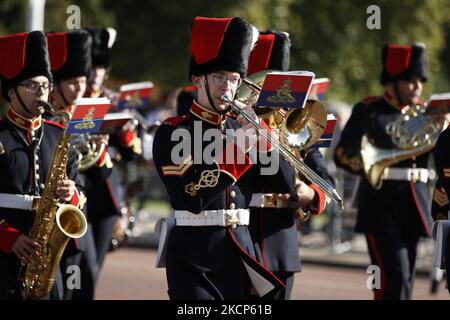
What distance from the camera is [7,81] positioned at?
733 cm

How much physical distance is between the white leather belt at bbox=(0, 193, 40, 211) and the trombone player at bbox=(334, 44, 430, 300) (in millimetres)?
2969

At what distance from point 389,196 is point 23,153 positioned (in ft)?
10.5

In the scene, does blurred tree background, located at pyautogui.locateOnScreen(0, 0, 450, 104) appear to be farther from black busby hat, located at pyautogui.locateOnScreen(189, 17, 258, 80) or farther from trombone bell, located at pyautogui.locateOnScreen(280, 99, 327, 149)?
black busby hat, located at pyautogui.locateOnScreen(189, 17, 258, 80)

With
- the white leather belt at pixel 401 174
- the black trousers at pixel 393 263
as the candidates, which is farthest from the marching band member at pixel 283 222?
the white leather belt at pixel 401 174

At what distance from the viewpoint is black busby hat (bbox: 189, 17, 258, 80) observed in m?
6.46

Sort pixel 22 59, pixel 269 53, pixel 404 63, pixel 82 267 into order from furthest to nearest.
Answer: pixel 404 63 → pixel 82 267 → pixel 269 53 → pixel 22 59

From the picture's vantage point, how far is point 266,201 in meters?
7.42

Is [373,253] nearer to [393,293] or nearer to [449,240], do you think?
[393,293]

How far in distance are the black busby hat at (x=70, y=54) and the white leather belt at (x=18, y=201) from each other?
192 cm

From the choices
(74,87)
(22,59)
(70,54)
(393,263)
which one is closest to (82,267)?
(74,87)

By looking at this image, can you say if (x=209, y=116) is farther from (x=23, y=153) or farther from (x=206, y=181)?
(x=23, y=153)

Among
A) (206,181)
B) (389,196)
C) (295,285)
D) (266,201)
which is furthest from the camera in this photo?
(295,285)

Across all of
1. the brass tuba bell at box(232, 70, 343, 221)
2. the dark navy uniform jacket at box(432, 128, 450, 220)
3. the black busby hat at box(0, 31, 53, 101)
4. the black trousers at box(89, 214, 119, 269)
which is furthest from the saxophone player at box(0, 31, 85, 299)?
the dark navy uniform jacket at box(432, 128, 450, 220)

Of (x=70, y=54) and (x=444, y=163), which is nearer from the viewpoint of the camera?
(x=444, y=163)
